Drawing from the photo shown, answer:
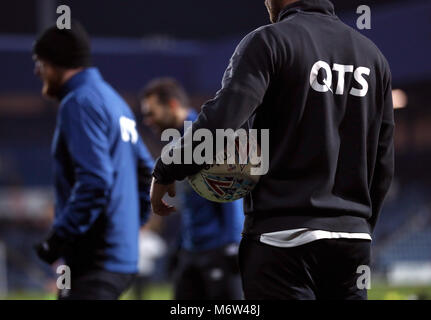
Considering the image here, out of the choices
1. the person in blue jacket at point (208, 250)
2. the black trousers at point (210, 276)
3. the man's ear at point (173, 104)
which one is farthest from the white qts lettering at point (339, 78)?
the man's ear at point (173, 104)

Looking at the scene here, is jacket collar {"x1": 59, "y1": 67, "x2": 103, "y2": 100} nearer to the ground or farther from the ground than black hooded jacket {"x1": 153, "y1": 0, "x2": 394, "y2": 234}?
farther from the ground

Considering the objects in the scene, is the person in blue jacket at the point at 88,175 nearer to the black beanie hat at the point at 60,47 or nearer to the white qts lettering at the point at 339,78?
the black beanie hat at the point at 60,47

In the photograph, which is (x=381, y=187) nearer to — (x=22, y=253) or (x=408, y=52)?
(x=408, y=52)

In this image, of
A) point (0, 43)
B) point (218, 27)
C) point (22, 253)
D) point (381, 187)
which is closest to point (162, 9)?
point (218, 27)

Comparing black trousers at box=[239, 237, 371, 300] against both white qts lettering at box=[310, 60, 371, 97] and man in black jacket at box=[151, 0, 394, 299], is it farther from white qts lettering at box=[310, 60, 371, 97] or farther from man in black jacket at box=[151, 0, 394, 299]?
white qts lettering at box=[310, 60, 371, 97]

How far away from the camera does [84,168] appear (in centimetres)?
343

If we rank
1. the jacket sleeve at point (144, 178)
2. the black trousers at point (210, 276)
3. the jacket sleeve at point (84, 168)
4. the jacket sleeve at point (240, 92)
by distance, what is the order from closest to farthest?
the jacket sleeve at point (240, 92) → the jacket sleeve at point (84, 168) → the jacket sleeve at point (144, 178) → the black trousers at point (210, 276)

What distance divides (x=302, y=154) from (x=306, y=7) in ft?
1.85

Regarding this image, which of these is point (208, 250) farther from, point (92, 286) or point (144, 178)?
point (92, 286)

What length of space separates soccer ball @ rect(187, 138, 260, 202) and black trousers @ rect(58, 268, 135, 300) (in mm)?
1109

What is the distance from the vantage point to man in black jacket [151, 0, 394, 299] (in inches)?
94.7

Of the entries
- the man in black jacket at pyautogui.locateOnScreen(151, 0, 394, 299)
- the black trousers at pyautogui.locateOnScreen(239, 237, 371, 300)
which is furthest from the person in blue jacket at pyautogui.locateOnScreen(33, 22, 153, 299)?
the black trousers at pyautogui.locateOnScreen(239, 237, 371, 300)

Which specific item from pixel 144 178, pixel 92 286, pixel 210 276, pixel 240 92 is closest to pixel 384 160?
pixel 240 92

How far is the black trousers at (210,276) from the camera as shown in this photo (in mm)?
4945
